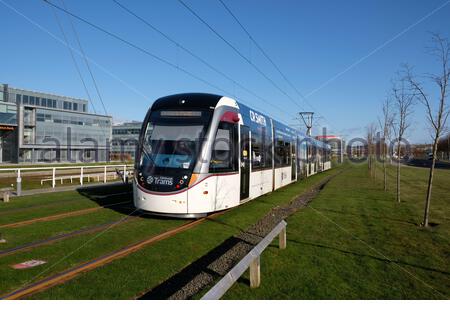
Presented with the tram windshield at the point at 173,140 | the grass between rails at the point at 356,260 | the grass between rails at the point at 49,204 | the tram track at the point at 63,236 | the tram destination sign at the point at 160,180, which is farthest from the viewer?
the grass between rails at the point at 49,204

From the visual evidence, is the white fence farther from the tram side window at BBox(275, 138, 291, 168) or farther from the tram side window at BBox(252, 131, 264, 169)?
the tram side window at BBox(275, 138, 291, 168)

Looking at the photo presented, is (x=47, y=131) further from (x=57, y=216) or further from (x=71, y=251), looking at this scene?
(x=71, y=251)

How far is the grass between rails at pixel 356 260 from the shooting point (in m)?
4.83

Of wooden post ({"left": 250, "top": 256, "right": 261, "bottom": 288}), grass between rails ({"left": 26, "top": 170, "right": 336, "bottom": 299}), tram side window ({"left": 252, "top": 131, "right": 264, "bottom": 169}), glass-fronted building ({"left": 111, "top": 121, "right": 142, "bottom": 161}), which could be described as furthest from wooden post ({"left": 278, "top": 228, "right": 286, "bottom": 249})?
glass-fronted building ({"left": 111, "top": 121, "right": 142, "bottom": 161})

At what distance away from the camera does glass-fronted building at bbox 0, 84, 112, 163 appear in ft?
183

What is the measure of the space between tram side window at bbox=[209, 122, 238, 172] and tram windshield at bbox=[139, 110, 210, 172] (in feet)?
1.72

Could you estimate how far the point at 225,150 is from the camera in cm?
987

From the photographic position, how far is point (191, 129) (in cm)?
926

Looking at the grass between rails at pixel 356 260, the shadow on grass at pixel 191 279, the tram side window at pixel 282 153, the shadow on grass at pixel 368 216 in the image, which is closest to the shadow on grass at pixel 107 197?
the shadow on grass at pixel 191 279

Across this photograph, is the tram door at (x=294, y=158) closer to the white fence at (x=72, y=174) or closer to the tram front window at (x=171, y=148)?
the white fence at (x=72, y=174)

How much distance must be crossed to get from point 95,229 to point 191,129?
344 centimetres

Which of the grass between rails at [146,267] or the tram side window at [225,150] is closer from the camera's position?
the grass between rails at [146,267]

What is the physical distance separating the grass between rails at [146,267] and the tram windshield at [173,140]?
1.80 metres
